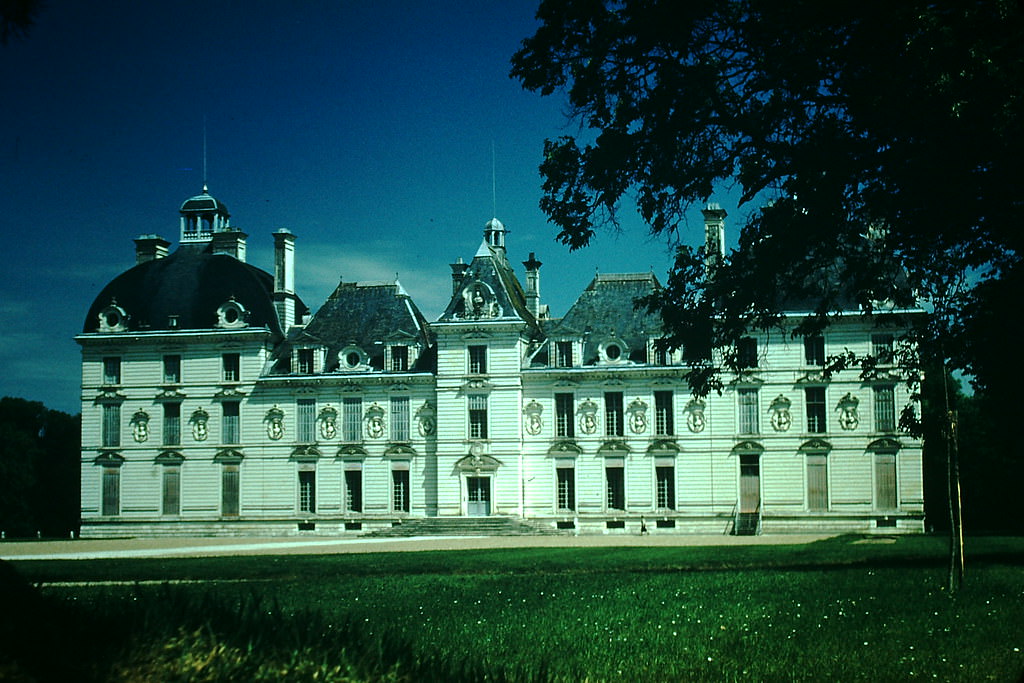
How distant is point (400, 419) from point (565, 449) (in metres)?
7.38

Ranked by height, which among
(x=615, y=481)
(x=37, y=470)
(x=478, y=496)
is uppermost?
(x=37, y=470)

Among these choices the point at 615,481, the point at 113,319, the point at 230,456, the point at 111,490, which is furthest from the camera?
the point at 113,319

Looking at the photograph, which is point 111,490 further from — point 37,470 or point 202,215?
point 202,215

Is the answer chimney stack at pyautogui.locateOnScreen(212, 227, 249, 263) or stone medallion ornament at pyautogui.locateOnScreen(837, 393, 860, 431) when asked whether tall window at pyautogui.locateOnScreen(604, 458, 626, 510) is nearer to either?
stone medallion ornament at pyautogui.locateOnScreen(837, 393, 860, 431)

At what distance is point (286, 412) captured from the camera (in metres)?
50.9

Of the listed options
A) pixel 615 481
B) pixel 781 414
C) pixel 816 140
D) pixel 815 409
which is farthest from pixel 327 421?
pixel 816 140

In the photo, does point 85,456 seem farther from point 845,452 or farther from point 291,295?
point 845,452

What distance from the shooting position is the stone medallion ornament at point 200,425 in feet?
168

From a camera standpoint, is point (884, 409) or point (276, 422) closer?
point (884, 409)

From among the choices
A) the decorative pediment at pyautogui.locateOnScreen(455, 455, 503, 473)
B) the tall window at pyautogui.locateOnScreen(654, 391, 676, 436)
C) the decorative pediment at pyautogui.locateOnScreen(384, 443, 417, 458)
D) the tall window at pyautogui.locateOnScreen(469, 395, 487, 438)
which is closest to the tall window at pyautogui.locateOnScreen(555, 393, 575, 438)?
the decorative pediment at pyautogui.locateOnScreen(455, 455, 503, 473)

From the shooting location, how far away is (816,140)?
12.9 metres

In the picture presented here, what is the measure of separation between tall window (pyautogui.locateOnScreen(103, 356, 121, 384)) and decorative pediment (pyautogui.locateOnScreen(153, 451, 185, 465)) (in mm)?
3951

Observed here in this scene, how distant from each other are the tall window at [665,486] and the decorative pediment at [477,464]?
6.68 meters

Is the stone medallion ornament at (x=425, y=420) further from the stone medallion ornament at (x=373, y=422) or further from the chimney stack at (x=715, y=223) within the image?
the chimney stack at (x=715, y=223)
